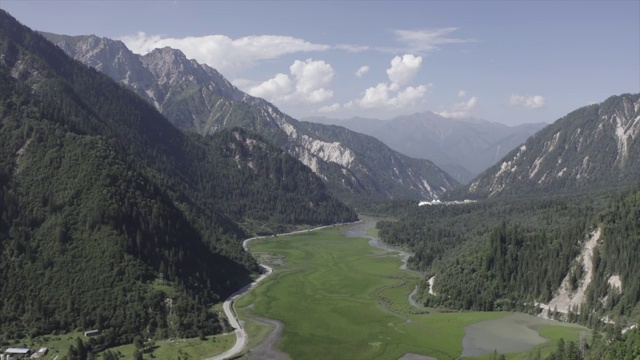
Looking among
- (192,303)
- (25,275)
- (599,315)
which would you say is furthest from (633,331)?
(25,275)

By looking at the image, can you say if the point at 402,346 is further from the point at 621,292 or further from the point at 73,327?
the point at 73,327

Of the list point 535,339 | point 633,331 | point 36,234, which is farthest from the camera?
point 36,234

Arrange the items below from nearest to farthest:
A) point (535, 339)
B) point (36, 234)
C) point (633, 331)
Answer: point (633, 331)
point (535, 339)
point (36, 234)

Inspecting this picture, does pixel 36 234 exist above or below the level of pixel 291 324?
above

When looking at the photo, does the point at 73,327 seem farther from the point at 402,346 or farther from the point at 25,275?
the point at 402,346

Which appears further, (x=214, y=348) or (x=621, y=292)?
(x=621, y=292)

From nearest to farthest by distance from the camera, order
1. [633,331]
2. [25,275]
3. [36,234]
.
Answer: [633,331]
[25,275]
[36,234]

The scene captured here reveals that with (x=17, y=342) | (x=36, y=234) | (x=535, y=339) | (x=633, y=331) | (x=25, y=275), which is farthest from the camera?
(x=36, y=234)

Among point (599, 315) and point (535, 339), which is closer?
point (535, 339)

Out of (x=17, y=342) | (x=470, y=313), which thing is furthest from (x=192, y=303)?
(x=470, y=313)
